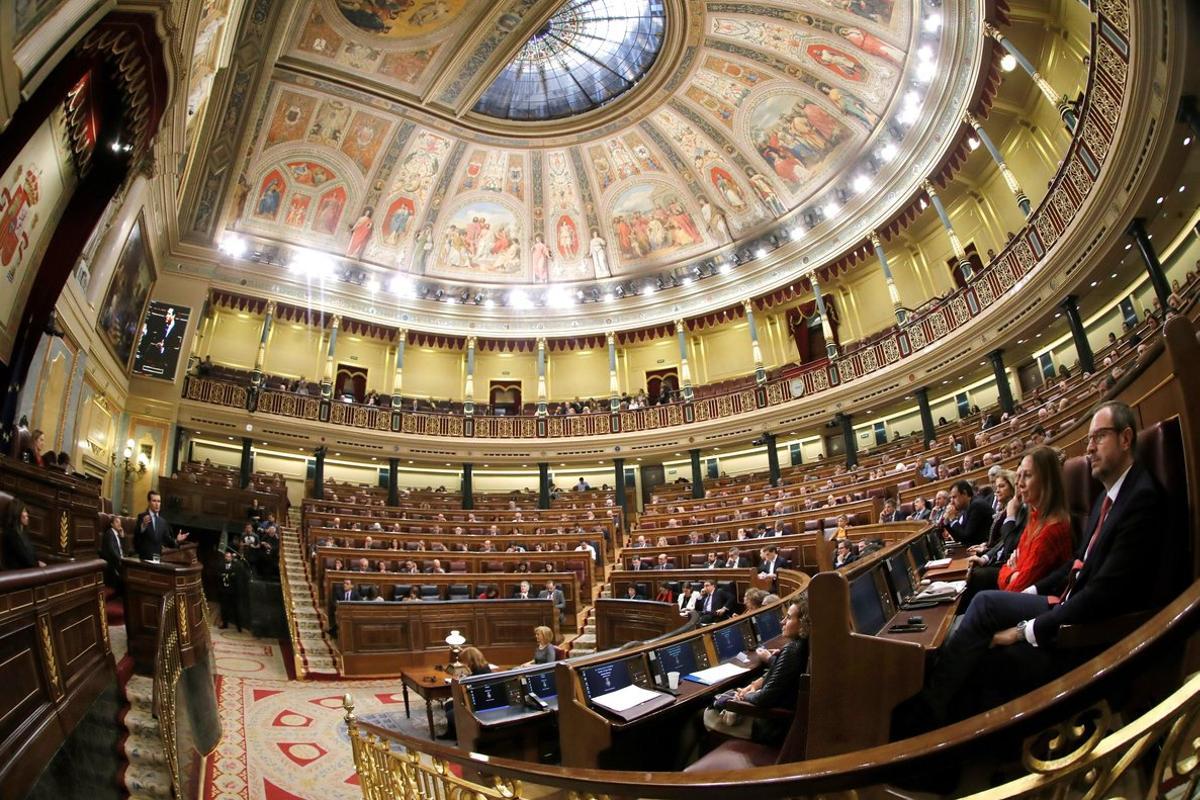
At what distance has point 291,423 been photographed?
664 inches

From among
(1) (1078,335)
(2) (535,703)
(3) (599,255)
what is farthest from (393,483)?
(1) (1078,335)

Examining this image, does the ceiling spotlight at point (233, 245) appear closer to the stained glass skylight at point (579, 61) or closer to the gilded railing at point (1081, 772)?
the stained glass skylight at point (579, 61)

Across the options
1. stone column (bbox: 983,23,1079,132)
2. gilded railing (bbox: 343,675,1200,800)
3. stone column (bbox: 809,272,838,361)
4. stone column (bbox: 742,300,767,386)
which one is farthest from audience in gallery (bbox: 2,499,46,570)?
stone column (bbox: 742,300,767,386)

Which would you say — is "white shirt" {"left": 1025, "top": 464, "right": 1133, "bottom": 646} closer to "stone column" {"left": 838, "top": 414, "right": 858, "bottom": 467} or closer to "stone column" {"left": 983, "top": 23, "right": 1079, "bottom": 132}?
"stone column" {"left": 983, "top": 23, "right": 1079, "bottom": 132}

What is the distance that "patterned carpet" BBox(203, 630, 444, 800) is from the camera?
4.34 meters

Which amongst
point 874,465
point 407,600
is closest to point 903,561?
point 407,600

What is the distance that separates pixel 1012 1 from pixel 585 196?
44.0ft

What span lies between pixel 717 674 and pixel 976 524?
9.73ft

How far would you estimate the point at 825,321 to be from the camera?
673 inches

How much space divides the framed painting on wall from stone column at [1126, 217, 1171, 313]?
1734cm

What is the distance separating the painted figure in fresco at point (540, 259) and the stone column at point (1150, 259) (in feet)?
55.0

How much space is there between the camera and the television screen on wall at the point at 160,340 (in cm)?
1401

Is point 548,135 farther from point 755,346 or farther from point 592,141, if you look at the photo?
point 755,346

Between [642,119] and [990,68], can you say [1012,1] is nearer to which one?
[990,68]
